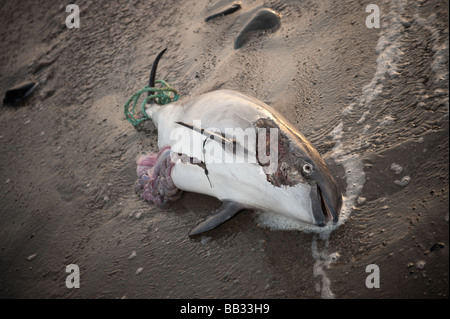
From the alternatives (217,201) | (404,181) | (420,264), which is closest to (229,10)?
(217,201)

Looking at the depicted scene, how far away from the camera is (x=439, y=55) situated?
3.37 metres

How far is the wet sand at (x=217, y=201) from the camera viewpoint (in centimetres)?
261

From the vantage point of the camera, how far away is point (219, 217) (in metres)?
2.90

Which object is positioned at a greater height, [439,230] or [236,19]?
[236,19]

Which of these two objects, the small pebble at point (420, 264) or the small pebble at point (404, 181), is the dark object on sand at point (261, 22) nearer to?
the small pebble at point (404, 181)

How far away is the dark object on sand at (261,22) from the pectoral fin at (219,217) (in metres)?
2.53

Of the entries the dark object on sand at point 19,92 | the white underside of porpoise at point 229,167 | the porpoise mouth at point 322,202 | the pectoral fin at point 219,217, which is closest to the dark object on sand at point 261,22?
the white underside of porpoise at point 229,167

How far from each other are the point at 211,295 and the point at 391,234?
4.60ft

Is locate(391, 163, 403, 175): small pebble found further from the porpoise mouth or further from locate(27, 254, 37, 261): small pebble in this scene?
locate(27, 254, 37, 261): small pebble

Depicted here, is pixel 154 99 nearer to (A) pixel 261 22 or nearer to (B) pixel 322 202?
(A) pixel 261 22

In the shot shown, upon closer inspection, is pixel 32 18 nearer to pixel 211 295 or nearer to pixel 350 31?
pixel 350 31

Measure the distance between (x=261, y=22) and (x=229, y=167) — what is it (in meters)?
2.64

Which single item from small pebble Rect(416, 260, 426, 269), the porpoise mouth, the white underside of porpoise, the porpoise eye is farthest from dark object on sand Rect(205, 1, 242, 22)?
small pebble Rect(416, 260, 426, 269)
